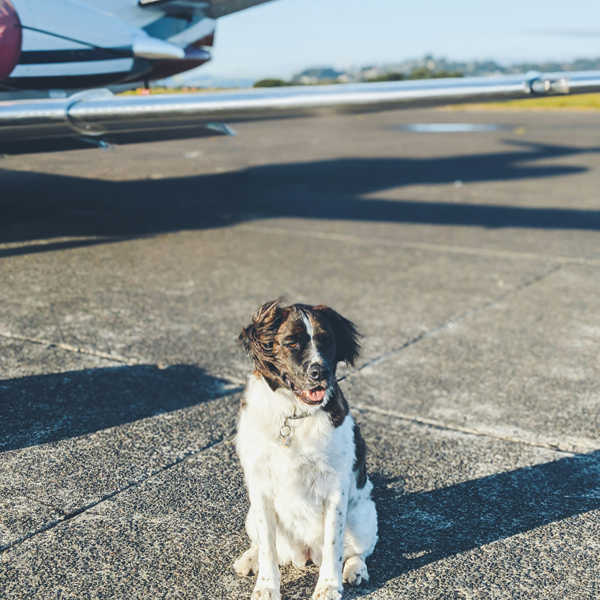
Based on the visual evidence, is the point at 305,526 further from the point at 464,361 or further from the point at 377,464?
the point at 464,361

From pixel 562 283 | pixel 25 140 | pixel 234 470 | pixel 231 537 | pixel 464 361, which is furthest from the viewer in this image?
pixel 25 140

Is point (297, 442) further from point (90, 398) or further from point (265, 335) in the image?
point (90, 398)

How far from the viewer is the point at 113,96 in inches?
379

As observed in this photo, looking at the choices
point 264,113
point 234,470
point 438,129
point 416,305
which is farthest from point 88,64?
point 438,129

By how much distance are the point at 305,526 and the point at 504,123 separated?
29606mm

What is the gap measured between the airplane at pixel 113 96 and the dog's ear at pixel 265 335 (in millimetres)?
6263

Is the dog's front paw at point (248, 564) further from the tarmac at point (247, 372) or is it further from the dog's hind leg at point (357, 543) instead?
the dog's hind leg at point (357, 543)

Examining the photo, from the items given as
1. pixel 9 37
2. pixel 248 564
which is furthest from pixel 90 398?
pixel 9 37

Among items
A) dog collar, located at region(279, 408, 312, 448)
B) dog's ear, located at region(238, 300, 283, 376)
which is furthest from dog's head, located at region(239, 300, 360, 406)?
dog collar, located at region(279, 408, 312, 448)

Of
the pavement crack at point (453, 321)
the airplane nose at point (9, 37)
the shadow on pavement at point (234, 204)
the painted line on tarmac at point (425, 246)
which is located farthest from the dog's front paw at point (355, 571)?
the airplane nose at point (9, 37)

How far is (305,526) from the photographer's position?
268cm

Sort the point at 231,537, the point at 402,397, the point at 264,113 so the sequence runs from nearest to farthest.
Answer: the point at 231,537 < the point at 402,397 < the point at 264,113

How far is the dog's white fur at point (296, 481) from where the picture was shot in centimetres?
258

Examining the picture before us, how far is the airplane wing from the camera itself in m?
8.27
